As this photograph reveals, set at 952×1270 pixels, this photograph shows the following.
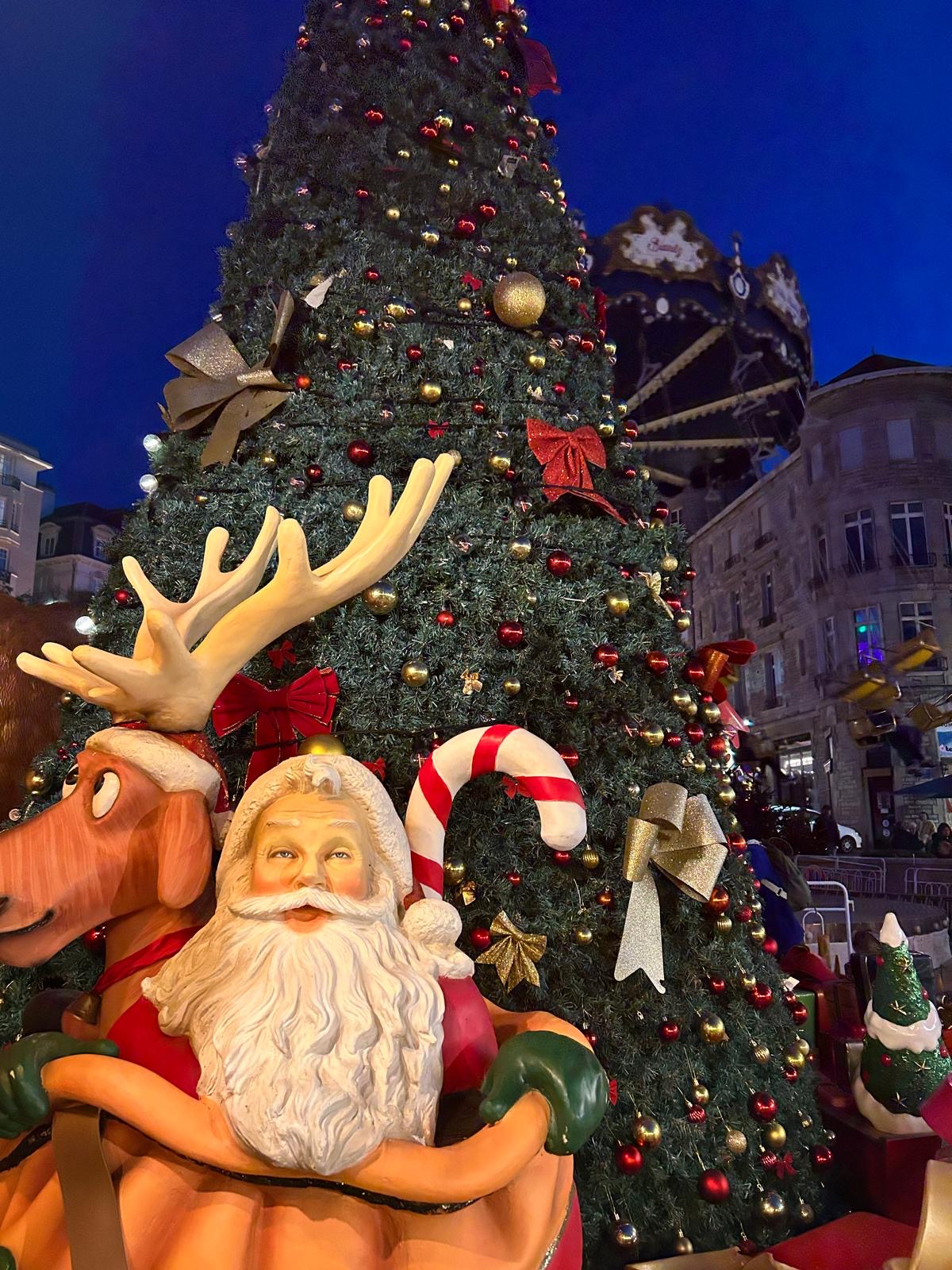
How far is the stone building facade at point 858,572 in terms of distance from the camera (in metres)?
13.3

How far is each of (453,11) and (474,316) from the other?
4.16 ft

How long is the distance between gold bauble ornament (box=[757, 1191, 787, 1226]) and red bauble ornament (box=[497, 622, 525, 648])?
1301mm

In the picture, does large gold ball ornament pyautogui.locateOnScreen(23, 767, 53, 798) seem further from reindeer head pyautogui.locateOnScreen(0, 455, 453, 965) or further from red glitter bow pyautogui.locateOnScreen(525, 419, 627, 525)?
red glitter bow pyautogui.locateOnScreen(525, 419, 627, 525)

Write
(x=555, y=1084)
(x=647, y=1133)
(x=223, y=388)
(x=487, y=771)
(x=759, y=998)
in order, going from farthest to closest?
(x=223, y=388), (x=759, y=998), (x=647, y=1133), (x=487, y=771), (x=555, y=1084)

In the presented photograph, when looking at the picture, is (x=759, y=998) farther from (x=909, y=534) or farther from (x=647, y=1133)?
(x=909, y=534)

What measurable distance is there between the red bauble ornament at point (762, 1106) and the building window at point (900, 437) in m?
14.7

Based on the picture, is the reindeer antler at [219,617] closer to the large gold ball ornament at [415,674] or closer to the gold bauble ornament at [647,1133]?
the large gold ball ornament at [415,674]

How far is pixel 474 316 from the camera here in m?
2.33

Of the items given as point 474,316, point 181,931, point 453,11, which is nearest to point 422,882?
point 181,931

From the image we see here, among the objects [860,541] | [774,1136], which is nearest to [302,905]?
[774,1136]

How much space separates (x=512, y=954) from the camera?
1.62 m

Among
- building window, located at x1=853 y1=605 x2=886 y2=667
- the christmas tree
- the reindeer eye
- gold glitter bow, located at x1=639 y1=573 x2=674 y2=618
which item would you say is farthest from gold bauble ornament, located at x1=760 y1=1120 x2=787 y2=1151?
building window, located at x1=853 y1=605 x2=886 y2=667

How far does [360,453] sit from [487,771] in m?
1.02

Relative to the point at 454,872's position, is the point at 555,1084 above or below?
below
